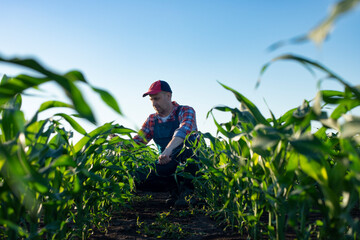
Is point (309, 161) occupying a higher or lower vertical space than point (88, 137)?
lower

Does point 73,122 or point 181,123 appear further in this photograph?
point 181,123

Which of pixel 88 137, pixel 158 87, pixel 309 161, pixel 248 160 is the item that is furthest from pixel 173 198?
pixel 309 161

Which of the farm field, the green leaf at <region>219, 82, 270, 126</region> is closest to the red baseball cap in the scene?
the farm field

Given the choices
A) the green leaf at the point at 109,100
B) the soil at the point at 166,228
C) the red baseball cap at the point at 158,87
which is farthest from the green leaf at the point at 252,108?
the red baseball cap at the point at 158,87

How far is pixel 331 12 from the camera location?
31cm

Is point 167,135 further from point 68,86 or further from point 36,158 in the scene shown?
point 68,86

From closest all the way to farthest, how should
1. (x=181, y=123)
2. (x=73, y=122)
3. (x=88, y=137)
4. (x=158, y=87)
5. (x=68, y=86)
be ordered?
(x=68, y=86) → (x=73, y=122) → (x=88, y=137) → (x=181, y=123) → (x=158, y=87)

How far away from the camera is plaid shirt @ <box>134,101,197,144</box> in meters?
2.68

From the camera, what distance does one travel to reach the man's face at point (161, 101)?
3.32m

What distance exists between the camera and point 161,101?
335cm

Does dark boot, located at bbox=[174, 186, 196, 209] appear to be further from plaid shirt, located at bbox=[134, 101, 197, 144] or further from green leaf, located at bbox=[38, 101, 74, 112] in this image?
green leaf, located at bbox=[38, 101, 74, 112]

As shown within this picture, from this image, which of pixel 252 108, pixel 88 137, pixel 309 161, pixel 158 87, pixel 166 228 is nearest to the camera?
pixel 309 161

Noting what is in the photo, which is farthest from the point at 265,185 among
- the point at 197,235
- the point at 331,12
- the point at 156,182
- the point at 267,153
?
the point at 156,182

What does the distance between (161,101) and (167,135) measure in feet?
1.36
